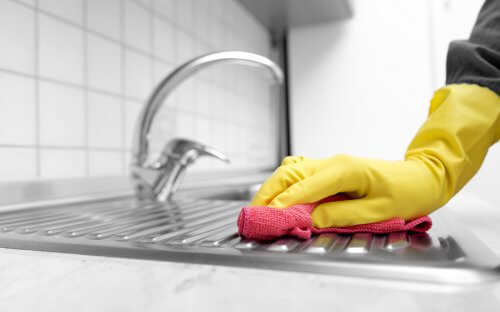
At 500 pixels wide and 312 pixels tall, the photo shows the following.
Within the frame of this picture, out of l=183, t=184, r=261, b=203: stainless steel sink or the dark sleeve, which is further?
l=183, t=184, r=261, b=203: stainless steel sink

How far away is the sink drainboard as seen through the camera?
28 centimetres

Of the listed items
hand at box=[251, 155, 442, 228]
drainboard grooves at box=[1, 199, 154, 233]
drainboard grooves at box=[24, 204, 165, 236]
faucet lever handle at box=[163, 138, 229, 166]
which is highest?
faucet lever handle at box=[163, 138, 229, 166]

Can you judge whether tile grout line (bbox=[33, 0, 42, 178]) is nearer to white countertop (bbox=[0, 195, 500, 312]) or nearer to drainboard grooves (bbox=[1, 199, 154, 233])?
drainboard grooves (bbox=[1, 199, 154, 233])

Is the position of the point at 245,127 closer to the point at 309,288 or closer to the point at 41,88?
the point at 41,88

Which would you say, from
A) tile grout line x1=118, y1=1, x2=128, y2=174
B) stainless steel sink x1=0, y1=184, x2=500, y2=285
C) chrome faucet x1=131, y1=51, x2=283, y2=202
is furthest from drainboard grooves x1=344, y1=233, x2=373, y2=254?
tile grout line x1=118, y1=1, x2=128, y2=174

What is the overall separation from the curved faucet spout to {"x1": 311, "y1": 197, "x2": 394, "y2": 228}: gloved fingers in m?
0.45

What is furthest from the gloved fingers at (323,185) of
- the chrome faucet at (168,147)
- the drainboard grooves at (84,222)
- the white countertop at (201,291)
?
the chrome faucet at (168,147)

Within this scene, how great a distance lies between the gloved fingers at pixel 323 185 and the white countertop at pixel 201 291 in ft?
0.35

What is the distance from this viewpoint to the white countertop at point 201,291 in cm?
23

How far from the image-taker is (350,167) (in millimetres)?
393

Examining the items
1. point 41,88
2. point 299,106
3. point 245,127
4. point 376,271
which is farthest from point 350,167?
point 299,106

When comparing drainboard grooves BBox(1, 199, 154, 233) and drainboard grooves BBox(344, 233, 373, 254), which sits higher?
drainboard grooves BBox(1, 199, 154, 233)

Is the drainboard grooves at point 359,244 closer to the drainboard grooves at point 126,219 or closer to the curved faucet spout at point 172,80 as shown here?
the drainboard grooves at point 126,219

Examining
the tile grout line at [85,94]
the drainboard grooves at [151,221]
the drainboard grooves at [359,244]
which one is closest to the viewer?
the drainboard grooves at [359,244]
